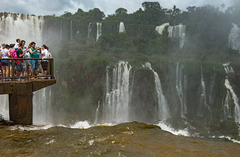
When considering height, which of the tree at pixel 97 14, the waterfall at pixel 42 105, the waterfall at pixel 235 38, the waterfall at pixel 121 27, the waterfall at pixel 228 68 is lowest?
the waterfall at pixel 42 105

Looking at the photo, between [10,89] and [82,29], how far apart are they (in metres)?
32.1

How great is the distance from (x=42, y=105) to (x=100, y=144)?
21.2 meters

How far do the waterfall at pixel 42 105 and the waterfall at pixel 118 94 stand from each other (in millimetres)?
6531

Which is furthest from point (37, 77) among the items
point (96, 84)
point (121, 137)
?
point (96, 84)

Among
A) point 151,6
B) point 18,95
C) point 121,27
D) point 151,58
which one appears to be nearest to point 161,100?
point 151,58

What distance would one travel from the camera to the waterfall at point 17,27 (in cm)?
3055

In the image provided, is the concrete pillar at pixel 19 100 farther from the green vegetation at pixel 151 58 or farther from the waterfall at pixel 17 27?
the waterfall at pixel 17 27

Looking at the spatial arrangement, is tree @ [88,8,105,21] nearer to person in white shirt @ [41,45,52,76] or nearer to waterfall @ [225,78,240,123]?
waterfall @ [225,78,240,123]

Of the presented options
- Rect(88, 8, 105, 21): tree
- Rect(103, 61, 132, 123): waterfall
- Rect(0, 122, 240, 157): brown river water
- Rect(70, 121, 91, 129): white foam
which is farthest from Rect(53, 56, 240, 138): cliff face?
Rect(88, 8, 105, 21): tree

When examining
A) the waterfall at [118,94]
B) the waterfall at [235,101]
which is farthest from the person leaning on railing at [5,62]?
the waterfall at [235,101]

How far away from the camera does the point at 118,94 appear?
83.6ft

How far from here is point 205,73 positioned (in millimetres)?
26641

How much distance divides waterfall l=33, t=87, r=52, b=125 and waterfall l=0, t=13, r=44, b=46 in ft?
36.2

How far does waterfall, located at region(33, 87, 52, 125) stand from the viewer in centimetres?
2478
